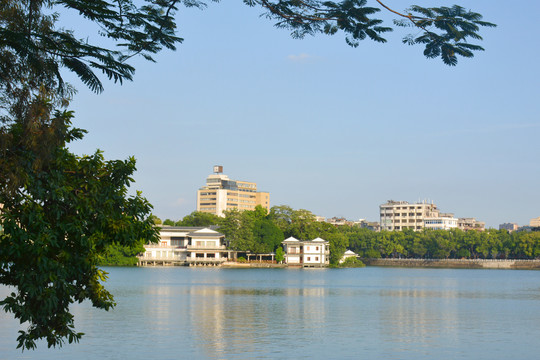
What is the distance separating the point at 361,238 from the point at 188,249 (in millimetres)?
45024

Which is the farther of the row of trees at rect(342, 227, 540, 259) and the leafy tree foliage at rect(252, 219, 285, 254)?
the row of trees at rect(342, 227, 540, 259)

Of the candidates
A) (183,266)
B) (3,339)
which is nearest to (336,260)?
(183,266)

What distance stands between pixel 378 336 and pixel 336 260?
94409 millimetres

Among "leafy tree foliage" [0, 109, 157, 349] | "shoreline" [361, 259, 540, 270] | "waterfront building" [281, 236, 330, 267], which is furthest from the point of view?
"shoreline" [361, 259, 540, 270]

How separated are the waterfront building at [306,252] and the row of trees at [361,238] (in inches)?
76.8

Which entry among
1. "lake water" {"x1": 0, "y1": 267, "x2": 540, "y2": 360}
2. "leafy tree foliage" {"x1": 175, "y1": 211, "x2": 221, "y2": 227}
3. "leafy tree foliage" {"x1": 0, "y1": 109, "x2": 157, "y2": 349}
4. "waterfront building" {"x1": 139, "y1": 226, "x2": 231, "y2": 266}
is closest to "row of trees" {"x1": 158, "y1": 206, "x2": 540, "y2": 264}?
"leafy tree foliage" {"x1": 175, "y1": 211, "x2": 221, "y2": 227}

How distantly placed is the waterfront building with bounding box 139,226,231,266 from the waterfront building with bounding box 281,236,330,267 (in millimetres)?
9658

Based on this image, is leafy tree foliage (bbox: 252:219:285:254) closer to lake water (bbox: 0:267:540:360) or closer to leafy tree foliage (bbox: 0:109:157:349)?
lake water (bbox: 0:267:540:360)

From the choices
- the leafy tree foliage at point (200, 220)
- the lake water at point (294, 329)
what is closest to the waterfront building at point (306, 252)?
the leafy tree foliage at point (200, 220)

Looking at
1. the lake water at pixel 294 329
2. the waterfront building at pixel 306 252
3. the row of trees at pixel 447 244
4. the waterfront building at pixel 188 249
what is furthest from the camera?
the row of trees at pixel 447 244

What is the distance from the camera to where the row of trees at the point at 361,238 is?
113875mm

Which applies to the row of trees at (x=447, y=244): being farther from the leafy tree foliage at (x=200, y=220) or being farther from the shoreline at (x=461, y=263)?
the leafy tree foliage at (x=200, y=220)

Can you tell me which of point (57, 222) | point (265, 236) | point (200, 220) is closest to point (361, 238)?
point (200, 220)

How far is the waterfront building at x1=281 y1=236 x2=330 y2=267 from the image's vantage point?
11544cm
